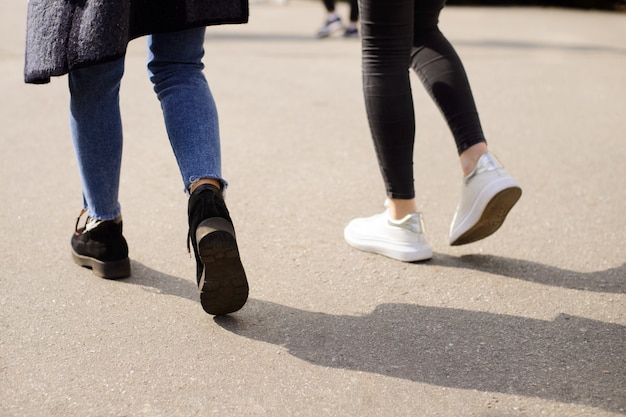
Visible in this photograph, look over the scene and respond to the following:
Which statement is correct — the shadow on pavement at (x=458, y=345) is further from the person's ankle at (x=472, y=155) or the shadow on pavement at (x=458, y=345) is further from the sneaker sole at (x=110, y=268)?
the person's ankle at (x=472, y=155)

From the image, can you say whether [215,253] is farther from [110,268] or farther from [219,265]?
[110,268]

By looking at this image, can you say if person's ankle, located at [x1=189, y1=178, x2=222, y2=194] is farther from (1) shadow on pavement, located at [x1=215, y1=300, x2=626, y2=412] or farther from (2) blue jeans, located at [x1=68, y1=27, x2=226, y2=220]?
(1) shadow on pavement, located at [x1=215, y1=300, x2=626, y2=412]

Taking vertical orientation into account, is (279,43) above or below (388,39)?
below

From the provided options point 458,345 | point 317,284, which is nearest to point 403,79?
point 317,284

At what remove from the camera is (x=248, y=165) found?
4.36 metres

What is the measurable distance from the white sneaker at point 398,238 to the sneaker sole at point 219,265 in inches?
32.1

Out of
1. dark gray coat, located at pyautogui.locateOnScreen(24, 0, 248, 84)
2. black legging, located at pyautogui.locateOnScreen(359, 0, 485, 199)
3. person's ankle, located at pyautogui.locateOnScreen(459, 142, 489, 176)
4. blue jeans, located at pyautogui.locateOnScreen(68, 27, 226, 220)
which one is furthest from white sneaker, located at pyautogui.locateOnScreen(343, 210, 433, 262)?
dark gray coat, located at pyautogui.locateOnScreen(24, 0, 248, 84)

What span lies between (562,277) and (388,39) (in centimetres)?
101

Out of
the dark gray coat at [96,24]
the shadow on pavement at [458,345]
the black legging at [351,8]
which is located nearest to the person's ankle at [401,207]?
the shadow on pavement at [458,345]

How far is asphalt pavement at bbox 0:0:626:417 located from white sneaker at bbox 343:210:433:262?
0.04m

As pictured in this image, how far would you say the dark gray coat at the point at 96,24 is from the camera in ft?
7.64

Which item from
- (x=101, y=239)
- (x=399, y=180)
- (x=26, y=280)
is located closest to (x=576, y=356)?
(x=399, y=180)

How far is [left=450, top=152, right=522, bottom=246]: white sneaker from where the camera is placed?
2938mm

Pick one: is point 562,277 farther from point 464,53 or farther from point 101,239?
point 464,53
